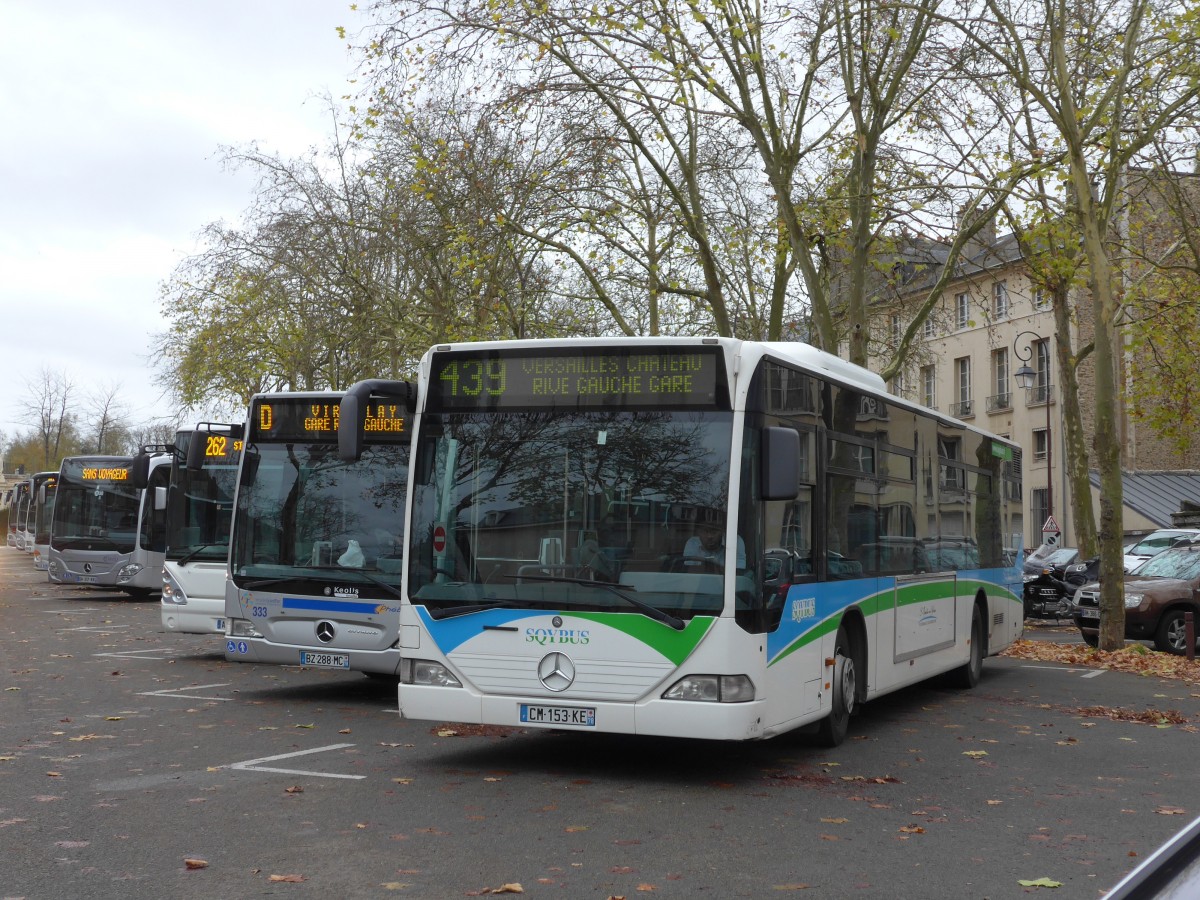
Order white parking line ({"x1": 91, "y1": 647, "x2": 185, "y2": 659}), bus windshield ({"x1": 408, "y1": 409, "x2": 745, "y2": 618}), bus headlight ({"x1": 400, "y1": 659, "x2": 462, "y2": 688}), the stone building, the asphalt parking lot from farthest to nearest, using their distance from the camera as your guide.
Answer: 1. the stone building
2. white parking line ({"x1": 91, "y1": 647, "x2": 185, "y2": 659})
3. bus headlight ({"x1": 400, "y1": 659, "x2": 462, "y2": 688})
4. bus windshield ({"x1": 408, "y1": 409, "x2": 745, "y2": 618})
5. the asphalt parking lot

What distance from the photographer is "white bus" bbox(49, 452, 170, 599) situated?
32469 millimetres

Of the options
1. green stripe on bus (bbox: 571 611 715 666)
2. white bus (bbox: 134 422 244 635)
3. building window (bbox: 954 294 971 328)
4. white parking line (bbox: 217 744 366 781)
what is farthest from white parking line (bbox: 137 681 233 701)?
building window (bbox: 954 294 971 328)

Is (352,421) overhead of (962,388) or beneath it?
beneath

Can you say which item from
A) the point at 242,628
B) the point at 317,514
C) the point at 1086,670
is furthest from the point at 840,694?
the point at 1086,670

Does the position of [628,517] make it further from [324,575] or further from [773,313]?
[773,313]

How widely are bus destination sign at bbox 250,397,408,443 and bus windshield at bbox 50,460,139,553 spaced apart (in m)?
19.4

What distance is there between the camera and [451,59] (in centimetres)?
2089

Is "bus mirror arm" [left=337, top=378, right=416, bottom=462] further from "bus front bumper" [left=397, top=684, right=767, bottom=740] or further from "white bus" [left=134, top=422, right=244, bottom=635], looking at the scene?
"white bus" [left=134, top=422, right=244, bottom=635]

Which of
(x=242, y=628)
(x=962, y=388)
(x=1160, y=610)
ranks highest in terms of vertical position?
(x=962, y=388)

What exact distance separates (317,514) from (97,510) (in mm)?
20920

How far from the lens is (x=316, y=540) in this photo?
13.6m

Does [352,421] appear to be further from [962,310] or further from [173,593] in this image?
[962,310]

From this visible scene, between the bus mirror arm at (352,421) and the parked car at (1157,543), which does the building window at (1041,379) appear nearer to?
the parked car at (1157,543)

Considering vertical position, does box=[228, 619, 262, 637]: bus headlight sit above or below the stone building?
below
